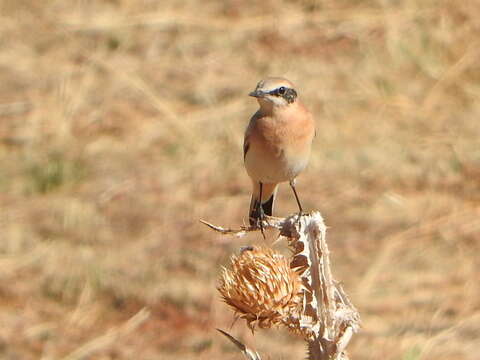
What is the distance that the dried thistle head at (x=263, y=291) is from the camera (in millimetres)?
2918

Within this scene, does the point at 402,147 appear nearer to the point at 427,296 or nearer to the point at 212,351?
the point at 427,296

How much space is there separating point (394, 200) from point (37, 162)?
2.88 metres

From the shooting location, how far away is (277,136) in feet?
14.5

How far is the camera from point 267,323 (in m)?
2.95

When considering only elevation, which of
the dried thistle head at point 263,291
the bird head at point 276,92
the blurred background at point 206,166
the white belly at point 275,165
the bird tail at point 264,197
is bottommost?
the dried thistle head at point 263,291

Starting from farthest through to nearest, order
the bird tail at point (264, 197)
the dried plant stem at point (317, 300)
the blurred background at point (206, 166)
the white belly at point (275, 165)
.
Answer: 1. the blurred background at point (206, 166)
2. the bird tail at point (264, 197)
3. the white belly at point (275, 165)
4. the dried plant stem at point (317, 300)

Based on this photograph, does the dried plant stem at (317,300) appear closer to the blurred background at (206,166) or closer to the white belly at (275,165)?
the white belly at (275,165)

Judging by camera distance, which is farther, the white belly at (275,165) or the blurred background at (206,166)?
the blurred background at (206,166)

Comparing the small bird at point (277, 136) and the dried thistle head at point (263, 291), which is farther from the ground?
the small bird at point (277, 136)

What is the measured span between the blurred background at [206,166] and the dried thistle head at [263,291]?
11.9 ft

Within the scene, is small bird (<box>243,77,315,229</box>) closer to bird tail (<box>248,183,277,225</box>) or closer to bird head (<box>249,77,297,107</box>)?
bird head (<box>249,77,297,107</box>)

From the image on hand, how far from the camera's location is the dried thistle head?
9.57 feet

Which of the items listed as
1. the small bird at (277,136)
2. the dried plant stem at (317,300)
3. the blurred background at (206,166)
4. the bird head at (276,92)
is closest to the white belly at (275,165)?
the small bird at (277,136)

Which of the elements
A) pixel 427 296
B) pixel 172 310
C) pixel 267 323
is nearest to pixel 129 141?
pixel 172 310
